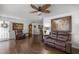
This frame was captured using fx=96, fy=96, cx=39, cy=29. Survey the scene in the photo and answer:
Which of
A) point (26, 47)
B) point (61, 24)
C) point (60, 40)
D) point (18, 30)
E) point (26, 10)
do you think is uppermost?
point (26, 10)

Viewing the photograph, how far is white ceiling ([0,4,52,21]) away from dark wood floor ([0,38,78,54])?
491 millimetres

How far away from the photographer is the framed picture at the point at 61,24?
1.98 metres

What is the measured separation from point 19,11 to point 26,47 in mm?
788

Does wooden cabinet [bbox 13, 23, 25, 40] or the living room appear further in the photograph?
wooden cabinet [bbox 13, 23, 25, 40]

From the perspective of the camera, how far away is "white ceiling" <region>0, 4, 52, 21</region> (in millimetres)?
1998

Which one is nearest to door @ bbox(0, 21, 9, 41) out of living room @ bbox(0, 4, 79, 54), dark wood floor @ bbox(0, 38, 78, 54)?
living room @ bbox(0, 4, 79, 54)

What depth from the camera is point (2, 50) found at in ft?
6.55

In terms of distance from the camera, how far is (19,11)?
6.72 ft

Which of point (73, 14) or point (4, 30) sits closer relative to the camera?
point (73, 14)

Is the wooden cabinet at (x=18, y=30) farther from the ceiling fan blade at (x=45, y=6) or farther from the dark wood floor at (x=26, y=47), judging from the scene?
the ceiling fan blade at (x=45, y=6)

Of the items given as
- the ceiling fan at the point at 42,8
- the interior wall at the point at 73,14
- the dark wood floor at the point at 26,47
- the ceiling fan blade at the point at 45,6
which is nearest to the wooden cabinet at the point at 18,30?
the dark wood floor at the point at 26,47

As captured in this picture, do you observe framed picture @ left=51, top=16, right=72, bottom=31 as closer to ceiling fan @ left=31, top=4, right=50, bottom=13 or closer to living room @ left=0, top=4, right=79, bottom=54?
living room @ left=0, top=4, right=79, bottom=54

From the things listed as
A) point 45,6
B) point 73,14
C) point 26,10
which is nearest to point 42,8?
point 45,6

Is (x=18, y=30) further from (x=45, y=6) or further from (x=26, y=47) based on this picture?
(x=45, y=6)
